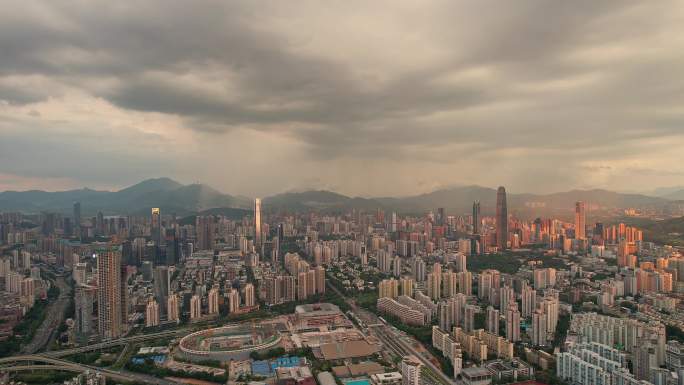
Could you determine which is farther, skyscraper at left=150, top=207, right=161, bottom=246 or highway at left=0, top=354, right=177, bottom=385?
skyscraper at left=150, top=207, right=161, bottom=246

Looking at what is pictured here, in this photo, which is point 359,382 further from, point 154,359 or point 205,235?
point 205,235

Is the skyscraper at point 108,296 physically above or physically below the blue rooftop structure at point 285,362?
above

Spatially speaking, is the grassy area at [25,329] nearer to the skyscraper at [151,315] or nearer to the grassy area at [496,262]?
the skyscraper at [151,315]

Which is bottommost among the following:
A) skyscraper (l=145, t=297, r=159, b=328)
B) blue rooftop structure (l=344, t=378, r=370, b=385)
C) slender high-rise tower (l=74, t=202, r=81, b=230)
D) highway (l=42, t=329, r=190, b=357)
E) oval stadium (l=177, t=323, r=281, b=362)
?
highway (l=42, t=329, r=190, b=357)

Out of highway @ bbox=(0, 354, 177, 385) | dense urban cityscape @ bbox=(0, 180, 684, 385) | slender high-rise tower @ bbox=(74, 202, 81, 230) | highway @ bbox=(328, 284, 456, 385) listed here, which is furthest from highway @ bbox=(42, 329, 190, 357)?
slender high-rise tower @ bbox=(74, 202, 81, 230)

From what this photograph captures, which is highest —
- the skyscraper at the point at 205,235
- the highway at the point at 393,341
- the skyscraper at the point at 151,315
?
the skyscraper at the point at 205,235

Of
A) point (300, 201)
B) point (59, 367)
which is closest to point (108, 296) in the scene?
point (59, 367)

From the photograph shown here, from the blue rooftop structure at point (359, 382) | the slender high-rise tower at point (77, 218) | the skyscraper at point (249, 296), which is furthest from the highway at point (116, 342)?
the slender high-rise tower at point (77, 218)

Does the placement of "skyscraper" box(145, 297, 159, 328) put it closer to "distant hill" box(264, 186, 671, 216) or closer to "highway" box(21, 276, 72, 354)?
"highway" box(21, 276, 72, 354)
